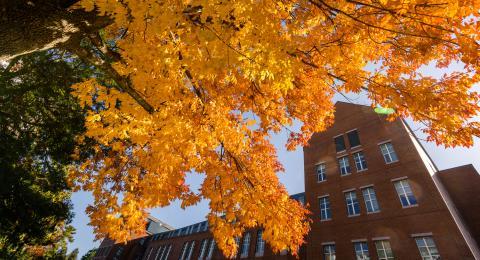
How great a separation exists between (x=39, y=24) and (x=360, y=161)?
22261 mm

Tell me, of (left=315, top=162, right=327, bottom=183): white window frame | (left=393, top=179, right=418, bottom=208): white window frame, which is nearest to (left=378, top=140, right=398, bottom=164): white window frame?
(left=393, top=179, right=418, bottom=208): white window frame

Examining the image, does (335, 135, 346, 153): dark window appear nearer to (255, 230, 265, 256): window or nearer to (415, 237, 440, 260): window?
(415, 237, 440, 260): window

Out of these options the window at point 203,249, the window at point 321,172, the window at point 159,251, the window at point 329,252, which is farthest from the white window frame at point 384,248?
the window at point 159,251

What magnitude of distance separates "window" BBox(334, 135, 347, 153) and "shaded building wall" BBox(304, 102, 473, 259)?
1.24 feet

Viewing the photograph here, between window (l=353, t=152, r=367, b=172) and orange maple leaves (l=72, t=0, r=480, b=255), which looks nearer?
orange maple leaves (l=72, t=0, r=480, b=255)

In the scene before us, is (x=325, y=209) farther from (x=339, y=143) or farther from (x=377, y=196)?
(x=339, y=143)

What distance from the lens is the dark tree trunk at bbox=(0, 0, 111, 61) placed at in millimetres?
3594

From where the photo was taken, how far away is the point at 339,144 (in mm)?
23828

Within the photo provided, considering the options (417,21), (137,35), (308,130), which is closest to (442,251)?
(308,130)

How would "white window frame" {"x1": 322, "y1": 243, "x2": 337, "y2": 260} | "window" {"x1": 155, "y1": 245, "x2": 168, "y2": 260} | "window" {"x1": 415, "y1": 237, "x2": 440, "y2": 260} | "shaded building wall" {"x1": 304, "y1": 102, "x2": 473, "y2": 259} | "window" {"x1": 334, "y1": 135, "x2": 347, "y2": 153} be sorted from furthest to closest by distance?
"window" {"x1": 155, "y1": 245, "x2": 168, "y2": 260}, "window" {"x1": 334, "y1": 135, "x2": 347, "y2": 153}, "white window frame" {"x1": 322, "y1": 243, "x2": 337, "y2": 260}, "shaded building wall" {"x1": 304, "y1": 102, "x2": 473, "y2": 259}, "window" {"x1": 415, "y1": 237, "x2": 440, "y2": 260}

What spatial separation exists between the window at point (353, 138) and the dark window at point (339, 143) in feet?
2.29

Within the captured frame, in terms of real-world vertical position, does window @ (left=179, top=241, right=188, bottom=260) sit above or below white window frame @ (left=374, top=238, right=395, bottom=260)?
above

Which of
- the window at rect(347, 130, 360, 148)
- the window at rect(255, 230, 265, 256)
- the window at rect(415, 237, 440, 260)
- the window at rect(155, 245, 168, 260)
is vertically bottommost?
the window at rect(415, 237, 440, 260)

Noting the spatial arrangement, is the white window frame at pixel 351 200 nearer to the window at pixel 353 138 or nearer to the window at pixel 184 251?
the window at pixel 353 138
